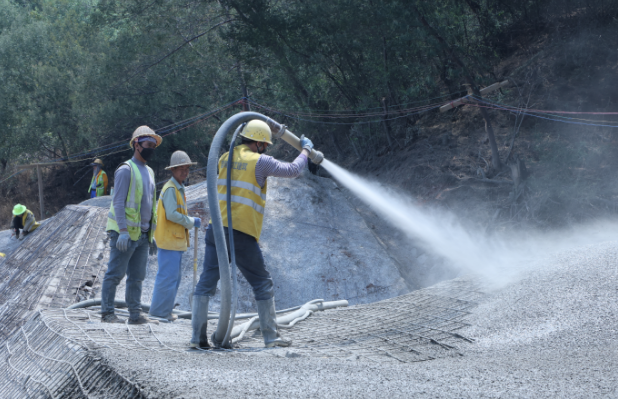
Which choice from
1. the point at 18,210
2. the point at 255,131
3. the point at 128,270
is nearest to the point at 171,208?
the point at 128,270

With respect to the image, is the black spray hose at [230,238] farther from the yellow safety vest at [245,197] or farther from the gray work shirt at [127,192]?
the gray work shirt at [127,192]

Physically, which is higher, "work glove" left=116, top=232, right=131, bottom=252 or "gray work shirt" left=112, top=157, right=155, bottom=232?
"gray work shirt" left=112, top=157, right=155, bottom=232

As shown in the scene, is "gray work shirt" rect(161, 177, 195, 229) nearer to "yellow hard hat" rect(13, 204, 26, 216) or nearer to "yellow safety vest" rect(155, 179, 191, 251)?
"yellow safety vest" rect(155, 179, 191, 251)

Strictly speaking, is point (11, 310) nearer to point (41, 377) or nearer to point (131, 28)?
point (41, 377)

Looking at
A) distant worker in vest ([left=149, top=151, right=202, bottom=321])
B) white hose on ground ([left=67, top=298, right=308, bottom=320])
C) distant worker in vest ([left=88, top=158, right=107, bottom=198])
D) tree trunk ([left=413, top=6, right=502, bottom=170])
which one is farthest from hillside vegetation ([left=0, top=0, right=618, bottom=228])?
distant worker in vest ([left=149, top=151, right=202, bottom=321])

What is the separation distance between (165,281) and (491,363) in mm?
3198

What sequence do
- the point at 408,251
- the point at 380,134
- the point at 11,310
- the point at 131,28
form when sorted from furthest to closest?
the point at 131,28 < the point at 380,134 < the point at 408,251 < the point at 11,310

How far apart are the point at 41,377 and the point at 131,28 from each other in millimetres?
13438

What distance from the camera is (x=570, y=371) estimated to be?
124 inches

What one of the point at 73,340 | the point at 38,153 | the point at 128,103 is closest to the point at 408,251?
the point at 73,340

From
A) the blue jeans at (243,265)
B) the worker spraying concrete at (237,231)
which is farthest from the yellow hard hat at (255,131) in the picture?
the blue jeans at (243,265)

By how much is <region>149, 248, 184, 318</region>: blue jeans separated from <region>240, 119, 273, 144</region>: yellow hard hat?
1.70 metres

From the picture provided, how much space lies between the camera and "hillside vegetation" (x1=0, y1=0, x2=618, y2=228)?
9.86 metres

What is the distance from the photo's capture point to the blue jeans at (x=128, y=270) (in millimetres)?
4754
